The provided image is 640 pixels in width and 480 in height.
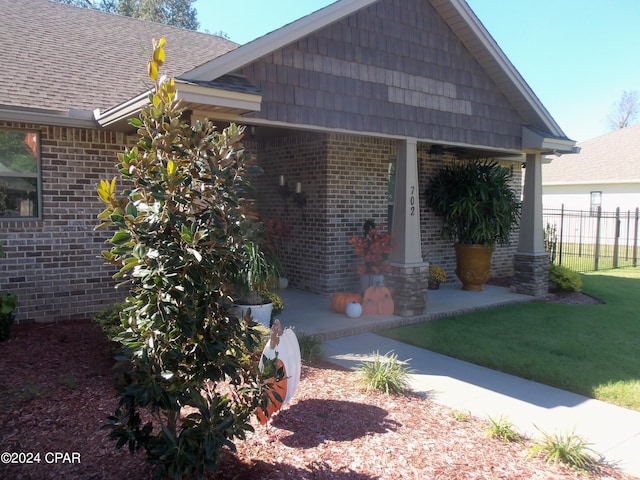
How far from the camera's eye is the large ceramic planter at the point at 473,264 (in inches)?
388

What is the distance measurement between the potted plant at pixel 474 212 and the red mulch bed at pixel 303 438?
576 centimetres

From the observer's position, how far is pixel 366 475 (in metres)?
3.24

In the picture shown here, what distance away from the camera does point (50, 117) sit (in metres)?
6.38

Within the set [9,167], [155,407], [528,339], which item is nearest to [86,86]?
[9,167]

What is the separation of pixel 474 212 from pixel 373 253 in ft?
8.82

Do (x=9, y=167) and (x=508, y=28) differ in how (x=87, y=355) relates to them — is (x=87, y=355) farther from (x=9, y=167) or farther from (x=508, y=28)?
(x=508, y=28)

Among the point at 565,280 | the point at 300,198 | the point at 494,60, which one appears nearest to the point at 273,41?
the point at 300,198

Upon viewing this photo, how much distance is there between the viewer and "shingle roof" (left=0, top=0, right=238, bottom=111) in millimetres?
6887

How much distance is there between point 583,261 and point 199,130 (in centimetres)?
Answer: 1718

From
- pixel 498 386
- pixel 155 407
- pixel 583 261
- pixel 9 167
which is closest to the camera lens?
pixel 155 407

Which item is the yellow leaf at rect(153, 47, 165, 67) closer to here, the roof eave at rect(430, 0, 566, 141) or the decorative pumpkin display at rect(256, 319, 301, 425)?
the decorative pumpkin display at rect(256, 319, 301, 425)

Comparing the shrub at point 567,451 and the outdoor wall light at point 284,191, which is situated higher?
the outdoor wall light at point 284,191

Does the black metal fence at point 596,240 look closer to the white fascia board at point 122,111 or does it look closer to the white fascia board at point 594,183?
the white fascia board at point 594,183

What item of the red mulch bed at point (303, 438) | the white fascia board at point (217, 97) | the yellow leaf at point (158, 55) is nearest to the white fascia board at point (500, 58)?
the white fascia board at point (217, 97)
